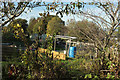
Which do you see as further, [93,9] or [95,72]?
[95,72]

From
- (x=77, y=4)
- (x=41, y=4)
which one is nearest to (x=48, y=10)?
(x=41, y=4)

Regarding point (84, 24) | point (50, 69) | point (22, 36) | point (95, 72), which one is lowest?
point (95, 72)

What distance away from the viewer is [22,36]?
2.17 m

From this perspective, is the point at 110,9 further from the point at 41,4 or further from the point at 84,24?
the point at 41,4

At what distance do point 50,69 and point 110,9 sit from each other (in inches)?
66.8

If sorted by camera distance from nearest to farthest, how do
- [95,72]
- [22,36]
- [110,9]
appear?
[22,36] < [110,9] < [95,72]

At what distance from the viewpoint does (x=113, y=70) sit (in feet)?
8.98

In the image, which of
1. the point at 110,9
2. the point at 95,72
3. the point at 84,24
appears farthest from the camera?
the point at 84,24

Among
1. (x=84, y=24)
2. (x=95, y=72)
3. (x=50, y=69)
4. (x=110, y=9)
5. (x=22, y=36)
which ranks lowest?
(x=95, y=72)

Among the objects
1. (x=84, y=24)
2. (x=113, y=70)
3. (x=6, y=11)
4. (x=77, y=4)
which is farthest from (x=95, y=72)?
(x=6, y=11)

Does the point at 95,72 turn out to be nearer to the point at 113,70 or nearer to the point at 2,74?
the point at 113,70

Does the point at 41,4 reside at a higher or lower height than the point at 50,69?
higher

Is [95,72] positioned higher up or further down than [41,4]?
further down

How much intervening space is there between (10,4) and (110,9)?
1940 millimetres
